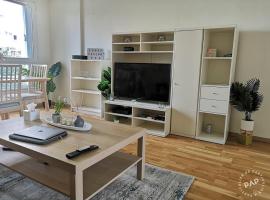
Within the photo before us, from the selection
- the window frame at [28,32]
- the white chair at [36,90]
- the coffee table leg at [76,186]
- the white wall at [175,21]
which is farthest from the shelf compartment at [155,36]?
the window frame at [28,32]

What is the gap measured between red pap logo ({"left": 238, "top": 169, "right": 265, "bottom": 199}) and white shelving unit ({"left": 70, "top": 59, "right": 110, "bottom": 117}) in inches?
113

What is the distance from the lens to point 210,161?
2418 millimetres

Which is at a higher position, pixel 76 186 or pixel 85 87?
pixel 85 87

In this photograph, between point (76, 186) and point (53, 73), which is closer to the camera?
point (76, 186)

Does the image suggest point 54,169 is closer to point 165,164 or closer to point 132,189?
point 132,189

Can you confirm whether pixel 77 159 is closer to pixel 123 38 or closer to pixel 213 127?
pixel 213 127

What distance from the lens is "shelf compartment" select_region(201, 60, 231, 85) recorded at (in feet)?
10.3

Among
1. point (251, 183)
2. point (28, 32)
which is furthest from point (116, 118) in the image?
point (28, 32)

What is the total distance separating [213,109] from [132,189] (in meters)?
1.71

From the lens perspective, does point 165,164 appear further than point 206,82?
No

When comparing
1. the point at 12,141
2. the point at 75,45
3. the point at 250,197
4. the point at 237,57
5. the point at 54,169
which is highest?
the point at 75,45

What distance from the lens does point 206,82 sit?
328 cm

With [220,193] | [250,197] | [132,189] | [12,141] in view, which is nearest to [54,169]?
[12,141]

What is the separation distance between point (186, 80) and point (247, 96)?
2.69ft
